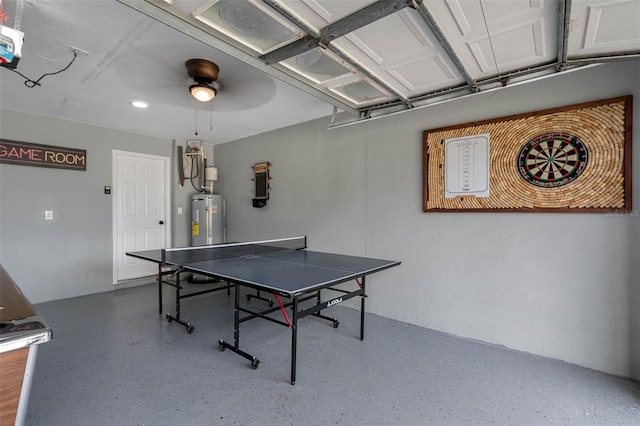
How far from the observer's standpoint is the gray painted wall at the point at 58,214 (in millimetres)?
3844

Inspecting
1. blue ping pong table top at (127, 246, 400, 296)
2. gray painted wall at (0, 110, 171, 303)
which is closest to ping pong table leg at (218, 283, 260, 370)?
blue ping pong table top at (127, 246, 400, 296)

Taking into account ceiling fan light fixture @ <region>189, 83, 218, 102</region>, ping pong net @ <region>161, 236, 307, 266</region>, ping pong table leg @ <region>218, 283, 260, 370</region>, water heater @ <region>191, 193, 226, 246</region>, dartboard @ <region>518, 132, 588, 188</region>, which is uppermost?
ceiling fan light fixture @ <region>189, 83, 218, 102</region>

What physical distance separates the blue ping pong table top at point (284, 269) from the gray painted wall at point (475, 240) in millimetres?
760

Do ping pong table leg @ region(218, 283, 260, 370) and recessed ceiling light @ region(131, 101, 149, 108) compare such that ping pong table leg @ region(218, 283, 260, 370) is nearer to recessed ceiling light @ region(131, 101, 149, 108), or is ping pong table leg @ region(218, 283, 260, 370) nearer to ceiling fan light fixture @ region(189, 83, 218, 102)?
ceiling fan light fixture @ region(189, 83, 218, 102)

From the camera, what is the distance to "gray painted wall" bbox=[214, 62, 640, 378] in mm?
2357

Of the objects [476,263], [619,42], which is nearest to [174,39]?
[619,42]

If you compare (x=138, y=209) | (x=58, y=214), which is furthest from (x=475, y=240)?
(x=58, y=214)

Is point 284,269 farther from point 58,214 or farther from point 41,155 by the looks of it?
point 41,155

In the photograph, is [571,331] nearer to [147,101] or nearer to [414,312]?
[414,312]

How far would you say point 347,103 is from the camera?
10.7 ft

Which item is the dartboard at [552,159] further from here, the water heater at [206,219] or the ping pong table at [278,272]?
the water heater at [206,219]

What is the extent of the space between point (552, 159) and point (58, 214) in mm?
5864

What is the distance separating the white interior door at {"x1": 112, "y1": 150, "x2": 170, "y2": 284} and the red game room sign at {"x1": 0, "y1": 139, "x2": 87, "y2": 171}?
1.51ft

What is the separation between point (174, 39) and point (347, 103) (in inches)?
68.2
